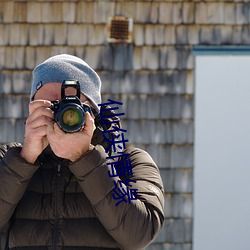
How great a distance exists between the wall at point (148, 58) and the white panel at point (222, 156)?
9cm

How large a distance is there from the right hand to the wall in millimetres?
3980

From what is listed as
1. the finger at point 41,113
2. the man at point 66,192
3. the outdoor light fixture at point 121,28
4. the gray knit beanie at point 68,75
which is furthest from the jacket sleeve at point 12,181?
the outdoor light fixture at point 121,28

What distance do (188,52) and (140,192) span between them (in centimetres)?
408

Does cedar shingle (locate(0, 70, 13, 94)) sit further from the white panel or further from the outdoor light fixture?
the white panel

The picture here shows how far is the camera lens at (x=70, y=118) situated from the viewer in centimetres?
160

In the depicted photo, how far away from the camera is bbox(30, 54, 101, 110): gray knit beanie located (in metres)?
1.76

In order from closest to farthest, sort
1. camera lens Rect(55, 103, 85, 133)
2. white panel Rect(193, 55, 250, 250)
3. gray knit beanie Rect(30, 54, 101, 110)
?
camera lens Rect(55, 103, 85, 133)
gray knit beanie Rect(30, 54, 101, 110)
white panel Rect(193, 55, 250, 250)

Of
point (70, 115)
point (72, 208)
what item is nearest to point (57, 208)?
point (72, 208)

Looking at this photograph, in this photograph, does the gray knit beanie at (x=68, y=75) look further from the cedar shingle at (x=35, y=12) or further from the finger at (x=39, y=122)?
the cedar shingle at (x=35, y=12)

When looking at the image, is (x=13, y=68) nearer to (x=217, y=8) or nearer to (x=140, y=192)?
(x=217, y=8)

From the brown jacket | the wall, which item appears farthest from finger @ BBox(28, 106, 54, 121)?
the wall

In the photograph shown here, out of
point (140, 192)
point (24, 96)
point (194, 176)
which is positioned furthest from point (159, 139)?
point (140, 192)

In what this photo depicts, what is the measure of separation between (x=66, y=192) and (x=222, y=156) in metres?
4.07

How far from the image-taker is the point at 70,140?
1.61m
